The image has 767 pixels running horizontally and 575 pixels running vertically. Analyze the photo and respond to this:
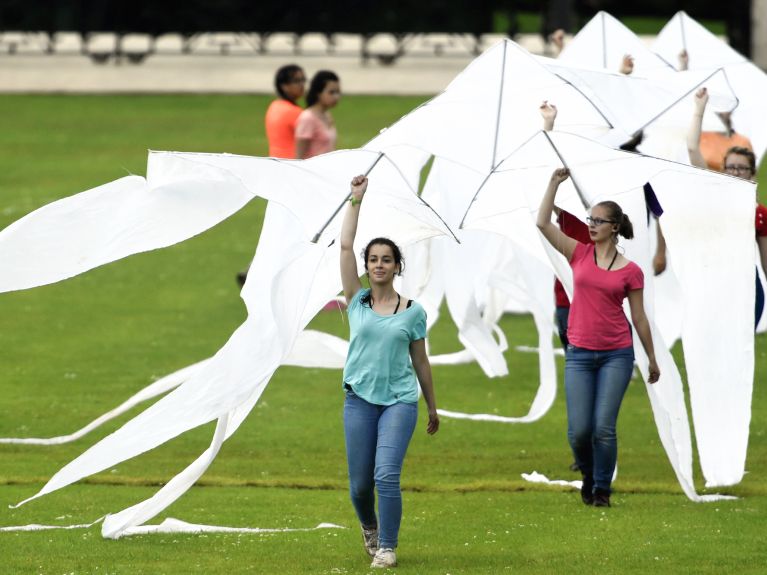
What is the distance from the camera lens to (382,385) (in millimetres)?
8297

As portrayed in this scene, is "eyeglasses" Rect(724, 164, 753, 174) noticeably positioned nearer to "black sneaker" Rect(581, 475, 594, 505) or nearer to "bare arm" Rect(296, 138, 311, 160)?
"black sneaker" Rect(581, 475, 594, 505)

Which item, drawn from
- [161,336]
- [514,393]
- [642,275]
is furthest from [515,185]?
[161,336]

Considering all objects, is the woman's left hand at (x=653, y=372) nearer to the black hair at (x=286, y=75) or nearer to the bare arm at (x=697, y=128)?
the bare arm at (x=697, y=128)

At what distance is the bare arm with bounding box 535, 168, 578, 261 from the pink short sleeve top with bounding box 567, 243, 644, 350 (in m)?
0.20

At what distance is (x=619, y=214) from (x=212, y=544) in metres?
2.97

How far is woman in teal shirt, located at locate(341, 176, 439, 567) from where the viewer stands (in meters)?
8.25

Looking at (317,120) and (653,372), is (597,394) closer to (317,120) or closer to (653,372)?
(653,372)

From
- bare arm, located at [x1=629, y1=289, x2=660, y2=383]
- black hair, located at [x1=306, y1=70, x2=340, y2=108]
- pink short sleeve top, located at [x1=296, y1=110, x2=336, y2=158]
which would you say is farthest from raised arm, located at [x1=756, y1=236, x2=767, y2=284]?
pink short sleeve top, located at [x1=296, y1=110, x2=336, y2=158]

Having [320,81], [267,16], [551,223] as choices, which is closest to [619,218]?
[551,223]

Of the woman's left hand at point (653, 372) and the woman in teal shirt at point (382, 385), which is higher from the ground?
the woman in teal shirt at point (382, 385)

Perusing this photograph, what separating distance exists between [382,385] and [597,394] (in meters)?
1.95

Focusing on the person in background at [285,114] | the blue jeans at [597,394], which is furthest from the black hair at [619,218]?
the person in background at [285,114]

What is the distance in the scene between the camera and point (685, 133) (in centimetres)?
1328

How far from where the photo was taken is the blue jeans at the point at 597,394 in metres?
9.69
